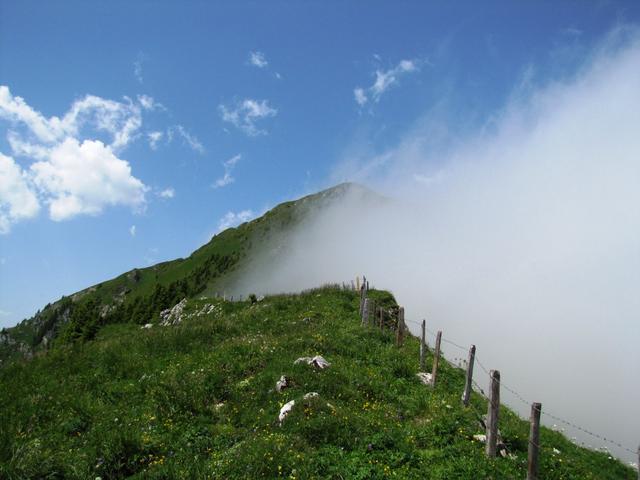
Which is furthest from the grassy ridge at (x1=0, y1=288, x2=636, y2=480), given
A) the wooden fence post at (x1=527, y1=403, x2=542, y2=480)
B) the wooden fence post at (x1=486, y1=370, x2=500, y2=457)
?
the wooden fence post at (x1=527, y1=403, x2=542, y2=480)

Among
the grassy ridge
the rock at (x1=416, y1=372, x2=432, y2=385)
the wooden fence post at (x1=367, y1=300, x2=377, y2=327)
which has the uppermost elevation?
the wooden fence post at (x1=367, y1=300, x2=377, y2=327)

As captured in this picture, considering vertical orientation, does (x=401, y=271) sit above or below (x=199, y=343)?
above

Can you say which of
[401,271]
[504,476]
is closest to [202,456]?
[504,476]

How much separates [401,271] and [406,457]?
183 metres

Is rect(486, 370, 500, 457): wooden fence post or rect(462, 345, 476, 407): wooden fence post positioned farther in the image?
rect(462, 345, 476, 407): wooden fence post

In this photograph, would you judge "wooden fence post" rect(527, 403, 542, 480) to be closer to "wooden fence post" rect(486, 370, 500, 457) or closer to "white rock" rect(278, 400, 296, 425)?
"wooden fence post" rect(486, 370, 500, 457)

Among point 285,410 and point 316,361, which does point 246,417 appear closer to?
point 285,410

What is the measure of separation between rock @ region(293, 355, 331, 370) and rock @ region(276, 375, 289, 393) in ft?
5.68

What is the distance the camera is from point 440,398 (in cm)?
1580

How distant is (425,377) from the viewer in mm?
18625

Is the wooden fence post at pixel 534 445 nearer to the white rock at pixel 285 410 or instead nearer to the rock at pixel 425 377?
the white rock at pixel 285 410

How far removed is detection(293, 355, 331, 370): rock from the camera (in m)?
17.3

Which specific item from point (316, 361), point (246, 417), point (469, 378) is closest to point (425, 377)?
point (469, 378)

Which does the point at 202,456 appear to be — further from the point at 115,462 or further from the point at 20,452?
the point at 20,452
